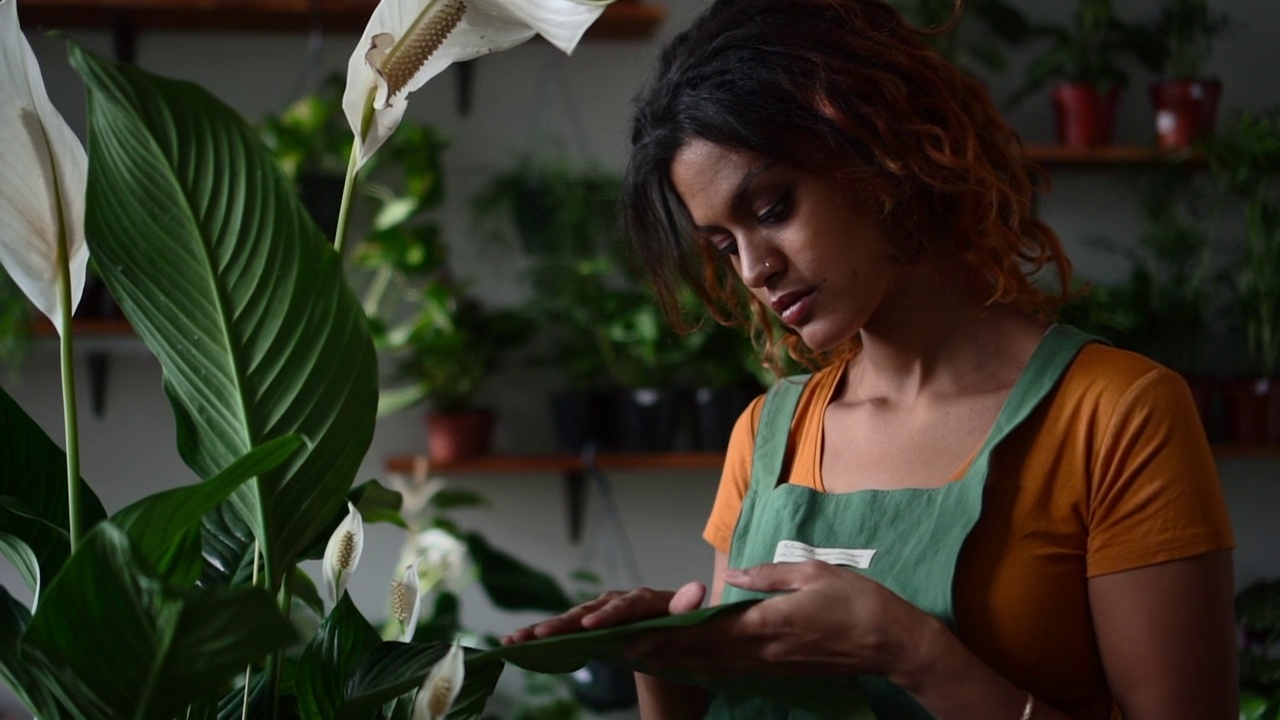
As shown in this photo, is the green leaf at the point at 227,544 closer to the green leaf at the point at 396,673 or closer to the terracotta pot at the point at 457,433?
the green leaf at the point at 396,673

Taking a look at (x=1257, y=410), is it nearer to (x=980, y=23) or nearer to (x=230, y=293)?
(x=980, y=23)

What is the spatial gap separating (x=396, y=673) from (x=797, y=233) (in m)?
0.46

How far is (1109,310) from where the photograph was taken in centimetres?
229

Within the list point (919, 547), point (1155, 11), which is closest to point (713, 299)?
point (919, 547)

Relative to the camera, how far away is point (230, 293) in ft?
1.69

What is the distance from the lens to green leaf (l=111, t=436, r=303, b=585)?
17.6 inches

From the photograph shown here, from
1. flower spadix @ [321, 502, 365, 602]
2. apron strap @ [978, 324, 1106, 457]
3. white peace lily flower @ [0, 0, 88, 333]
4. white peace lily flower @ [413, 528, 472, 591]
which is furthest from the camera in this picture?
white peace lily flower @ [413, 528, 472, 591]

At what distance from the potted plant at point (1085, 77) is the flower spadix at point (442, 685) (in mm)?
2173

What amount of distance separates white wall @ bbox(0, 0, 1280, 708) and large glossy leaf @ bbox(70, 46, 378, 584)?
181 cm

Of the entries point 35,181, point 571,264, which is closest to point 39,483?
point 35,181

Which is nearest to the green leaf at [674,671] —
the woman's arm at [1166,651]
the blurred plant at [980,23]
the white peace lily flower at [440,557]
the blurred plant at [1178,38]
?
the woman's arm at [1166,651]

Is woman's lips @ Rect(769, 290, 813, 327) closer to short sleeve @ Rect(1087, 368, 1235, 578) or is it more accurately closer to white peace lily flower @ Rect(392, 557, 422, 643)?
short sleeve @ Rect(1087, 368, 1235, 578)

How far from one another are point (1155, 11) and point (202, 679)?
2587 mm

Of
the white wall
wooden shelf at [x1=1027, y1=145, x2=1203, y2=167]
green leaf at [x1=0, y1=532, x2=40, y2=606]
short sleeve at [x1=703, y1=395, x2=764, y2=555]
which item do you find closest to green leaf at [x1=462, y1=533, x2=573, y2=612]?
short sleeve at [x1=703, y1=395, x2=764, y2=555]
